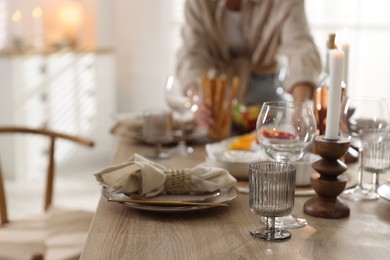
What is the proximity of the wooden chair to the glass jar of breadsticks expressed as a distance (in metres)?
0.45

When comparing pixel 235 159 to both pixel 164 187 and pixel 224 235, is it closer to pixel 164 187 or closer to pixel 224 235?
pixel 164 187

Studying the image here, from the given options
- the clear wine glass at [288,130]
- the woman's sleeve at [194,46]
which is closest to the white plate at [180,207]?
the clear wine glass at [288,130]

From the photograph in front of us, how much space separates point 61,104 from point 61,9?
37.7 inches

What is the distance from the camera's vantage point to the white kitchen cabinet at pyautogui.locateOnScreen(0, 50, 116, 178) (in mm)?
4488

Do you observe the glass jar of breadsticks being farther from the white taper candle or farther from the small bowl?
the white taper candle

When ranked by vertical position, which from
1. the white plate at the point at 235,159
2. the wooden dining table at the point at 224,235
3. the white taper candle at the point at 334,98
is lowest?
the wooden dining table at the point at 224,235

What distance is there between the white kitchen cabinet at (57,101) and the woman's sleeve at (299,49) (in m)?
2.09

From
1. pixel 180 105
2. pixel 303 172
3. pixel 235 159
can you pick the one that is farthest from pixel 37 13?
pixel 303 172

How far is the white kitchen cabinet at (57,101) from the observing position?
4488mm

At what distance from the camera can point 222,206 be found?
4.61 ft

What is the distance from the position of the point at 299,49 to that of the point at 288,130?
1279 millimetres

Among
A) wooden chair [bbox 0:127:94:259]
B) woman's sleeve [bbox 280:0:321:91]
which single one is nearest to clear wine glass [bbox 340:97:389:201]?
wooden chair [bbox 0:127:94:259]

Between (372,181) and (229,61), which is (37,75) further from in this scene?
(372,181)

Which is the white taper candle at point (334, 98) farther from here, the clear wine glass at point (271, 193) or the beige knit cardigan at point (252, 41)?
the beige knit cardigan at point (252, 41)
